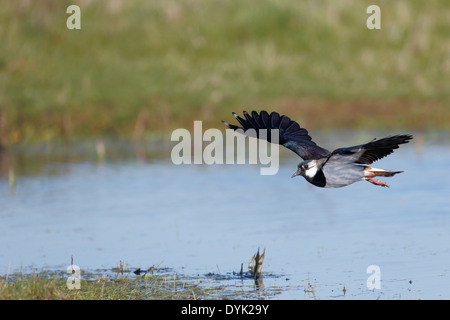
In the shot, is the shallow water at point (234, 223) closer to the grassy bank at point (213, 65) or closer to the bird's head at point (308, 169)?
the bird's head at point (308, 169)

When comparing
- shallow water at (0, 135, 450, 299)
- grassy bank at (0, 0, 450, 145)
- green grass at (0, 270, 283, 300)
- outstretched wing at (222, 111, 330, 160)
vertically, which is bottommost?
green grass at (0, 270, 283, 300)

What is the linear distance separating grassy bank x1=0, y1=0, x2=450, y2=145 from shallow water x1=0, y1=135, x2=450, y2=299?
2.57 meters

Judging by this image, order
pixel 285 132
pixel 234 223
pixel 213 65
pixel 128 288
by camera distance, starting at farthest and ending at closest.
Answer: pixel 213 65, pixel 234 223, pixel 285 132, pixel 128 288

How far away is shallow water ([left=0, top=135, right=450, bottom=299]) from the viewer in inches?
335

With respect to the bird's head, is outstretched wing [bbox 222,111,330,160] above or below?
above

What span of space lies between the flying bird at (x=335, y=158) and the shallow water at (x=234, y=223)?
2.99ft

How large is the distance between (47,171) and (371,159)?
7910 mm

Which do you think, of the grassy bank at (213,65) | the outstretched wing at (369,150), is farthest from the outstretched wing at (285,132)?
the grassy bank at (213,65)

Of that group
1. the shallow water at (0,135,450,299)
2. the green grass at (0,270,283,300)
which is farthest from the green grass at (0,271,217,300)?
the shallow water at (0,135,450,299)

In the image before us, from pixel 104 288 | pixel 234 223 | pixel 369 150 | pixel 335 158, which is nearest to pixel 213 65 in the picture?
pixel 234 223

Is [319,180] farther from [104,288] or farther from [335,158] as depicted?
[104,288]

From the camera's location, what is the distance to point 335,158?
7.96 m

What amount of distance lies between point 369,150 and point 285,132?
1312 millimetres

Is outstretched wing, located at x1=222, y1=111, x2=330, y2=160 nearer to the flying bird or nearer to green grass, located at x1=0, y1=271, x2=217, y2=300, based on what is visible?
the flying bird
